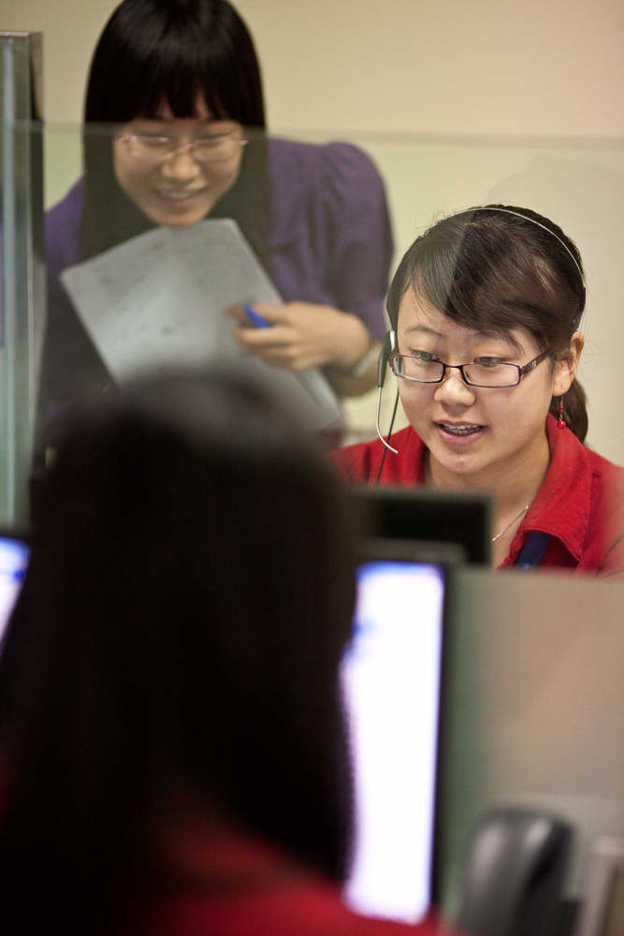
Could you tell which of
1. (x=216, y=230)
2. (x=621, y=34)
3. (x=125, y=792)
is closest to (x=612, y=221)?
(x=216, y=230)

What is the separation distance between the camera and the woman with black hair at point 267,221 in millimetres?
1267

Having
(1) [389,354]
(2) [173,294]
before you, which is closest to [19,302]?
(2) [173,294]

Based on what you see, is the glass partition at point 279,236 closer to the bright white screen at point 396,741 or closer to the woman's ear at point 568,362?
the woman's ear at point 568,362

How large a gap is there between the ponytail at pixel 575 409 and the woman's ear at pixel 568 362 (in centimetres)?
1

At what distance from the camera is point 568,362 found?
1.23 metres

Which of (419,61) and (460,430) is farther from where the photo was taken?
(419,61)

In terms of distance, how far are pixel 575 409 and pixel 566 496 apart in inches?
4.2

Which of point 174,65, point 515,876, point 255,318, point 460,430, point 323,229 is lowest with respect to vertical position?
point 515,876

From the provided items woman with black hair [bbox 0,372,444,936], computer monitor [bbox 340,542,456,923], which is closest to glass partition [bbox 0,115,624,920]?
computer monitor [bbox 340,542,456,923]

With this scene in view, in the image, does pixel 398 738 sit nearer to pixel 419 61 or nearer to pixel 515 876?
→ pixel 515 876

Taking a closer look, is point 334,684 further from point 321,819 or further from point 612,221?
point 612,221

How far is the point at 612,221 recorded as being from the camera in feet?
4.01

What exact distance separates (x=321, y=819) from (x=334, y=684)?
0.28ft

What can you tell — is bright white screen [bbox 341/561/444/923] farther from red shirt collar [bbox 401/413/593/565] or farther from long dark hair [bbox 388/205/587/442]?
long dark hair [bbox 388/205/587/442]
